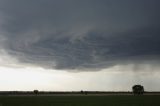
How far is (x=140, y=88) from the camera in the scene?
504 ft

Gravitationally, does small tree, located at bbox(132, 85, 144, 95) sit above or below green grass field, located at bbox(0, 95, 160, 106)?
above

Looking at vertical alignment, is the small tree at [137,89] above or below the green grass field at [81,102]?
above

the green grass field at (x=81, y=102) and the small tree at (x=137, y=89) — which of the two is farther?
the small tree at (x=137, y=89)

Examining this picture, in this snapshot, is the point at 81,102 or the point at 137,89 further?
the point at 137,89

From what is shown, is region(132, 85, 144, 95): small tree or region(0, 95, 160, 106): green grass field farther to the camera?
region(132, 85, 144, 95): small tree

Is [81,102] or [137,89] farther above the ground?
[137,89]
